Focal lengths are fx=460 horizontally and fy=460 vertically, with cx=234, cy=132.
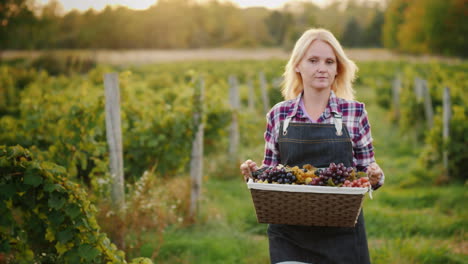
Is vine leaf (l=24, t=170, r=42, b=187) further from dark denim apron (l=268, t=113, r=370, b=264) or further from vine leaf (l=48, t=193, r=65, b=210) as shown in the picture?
dark denim apron (l=268, t=113, r=370, b=264)

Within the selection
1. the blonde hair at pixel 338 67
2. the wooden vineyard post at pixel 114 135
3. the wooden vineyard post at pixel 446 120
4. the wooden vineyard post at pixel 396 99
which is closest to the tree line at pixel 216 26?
the wooden vineyard post at pixel 396 99

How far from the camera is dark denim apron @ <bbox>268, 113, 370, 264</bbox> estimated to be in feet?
8.28

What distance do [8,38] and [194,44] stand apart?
29.1 m

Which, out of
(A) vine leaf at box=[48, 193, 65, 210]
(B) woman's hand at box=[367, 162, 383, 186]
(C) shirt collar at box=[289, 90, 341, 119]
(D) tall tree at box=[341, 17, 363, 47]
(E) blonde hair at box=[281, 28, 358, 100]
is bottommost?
(A) vine leaf at box=[48, 193, 65, 210]

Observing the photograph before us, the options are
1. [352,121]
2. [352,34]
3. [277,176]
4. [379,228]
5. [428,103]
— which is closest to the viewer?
[277,176]

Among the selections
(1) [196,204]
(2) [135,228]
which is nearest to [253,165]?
(2) [135,228]

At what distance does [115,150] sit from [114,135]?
142mm

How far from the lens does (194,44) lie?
6178cm

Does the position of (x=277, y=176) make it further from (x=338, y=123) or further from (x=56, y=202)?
(x=56, y=202)

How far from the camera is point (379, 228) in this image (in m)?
5.26

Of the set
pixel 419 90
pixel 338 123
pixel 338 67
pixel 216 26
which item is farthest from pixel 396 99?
pixel 216 26

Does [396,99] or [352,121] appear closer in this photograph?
[352,121]

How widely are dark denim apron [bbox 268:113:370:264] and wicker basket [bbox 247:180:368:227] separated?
0.29 metres

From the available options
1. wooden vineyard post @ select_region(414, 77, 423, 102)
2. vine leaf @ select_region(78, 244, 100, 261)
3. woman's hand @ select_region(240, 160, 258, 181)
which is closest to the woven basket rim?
woman's hand @ select_region(240, 160, 258, 181)
